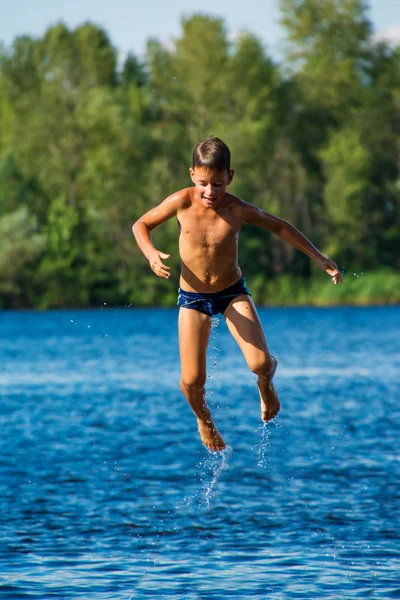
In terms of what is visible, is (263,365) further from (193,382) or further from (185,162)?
(185,162)

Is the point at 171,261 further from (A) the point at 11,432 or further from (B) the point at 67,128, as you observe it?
(A) the point at 11,432

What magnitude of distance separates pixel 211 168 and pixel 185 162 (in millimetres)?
66576

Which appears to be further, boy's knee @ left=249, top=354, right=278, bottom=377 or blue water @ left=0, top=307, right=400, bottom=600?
blue water @ left=0, top=307, right=400, bottom=600

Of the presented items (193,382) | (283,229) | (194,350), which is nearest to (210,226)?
(283,229)

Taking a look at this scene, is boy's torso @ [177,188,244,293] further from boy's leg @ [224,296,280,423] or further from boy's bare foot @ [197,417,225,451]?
boy's bare foot @ [197,417,225,451]

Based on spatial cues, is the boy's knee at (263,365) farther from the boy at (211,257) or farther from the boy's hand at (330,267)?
the boy's hand at (330,267)

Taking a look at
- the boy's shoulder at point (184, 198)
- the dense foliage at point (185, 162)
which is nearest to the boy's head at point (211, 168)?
the boy's shoulder at point (184, 198)

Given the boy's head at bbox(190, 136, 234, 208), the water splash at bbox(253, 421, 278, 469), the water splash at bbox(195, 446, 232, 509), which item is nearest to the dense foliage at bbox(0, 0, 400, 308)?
the water splash at bbox(253, 421, 278, 469)

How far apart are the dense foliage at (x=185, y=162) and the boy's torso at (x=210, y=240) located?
199 feet

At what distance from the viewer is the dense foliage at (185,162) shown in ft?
257

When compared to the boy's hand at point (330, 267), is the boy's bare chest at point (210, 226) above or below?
above

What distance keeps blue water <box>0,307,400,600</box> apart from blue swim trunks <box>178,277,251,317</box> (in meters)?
5.87

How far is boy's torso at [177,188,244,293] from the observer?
492 inches

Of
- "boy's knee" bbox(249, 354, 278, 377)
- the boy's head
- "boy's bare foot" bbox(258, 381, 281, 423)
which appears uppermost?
the boy's head
